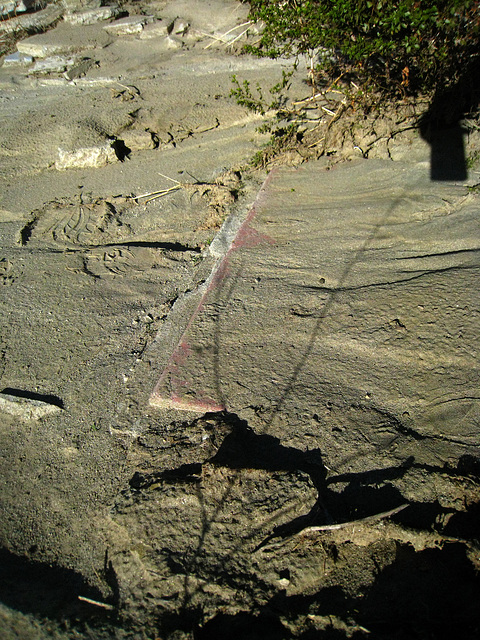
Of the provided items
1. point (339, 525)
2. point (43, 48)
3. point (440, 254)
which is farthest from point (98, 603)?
point (43, 48)

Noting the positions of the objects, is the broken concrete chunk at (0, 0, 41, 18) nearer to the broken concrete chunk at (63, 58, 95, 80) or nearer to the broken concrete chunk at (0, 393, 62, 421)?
the broken concrete chunk at (63, 58, 95, 80)

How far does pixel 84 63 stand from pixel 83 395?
6684 mm

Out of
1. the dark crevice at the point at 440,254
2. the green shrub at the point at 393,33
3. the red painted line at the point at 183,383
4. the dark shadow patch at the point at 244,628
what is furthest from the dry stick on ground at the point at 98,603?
the green shrub at the point at 393,33

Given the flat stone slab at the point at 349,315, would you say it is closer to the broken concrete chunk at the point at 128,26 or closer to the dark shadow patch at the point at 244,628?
the dark shadow patch at the point at 244,628

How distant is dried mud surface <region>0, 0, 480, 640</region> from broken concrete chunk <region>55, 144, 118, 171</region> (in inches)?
57.4

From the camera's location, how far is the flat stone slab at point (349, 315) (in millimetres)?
2152

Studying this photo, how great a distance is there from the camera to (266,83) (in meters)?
5.69

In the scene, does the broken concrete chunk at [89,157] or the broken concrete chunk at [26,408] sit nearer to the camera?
the broken concrete chunk at [26,408]

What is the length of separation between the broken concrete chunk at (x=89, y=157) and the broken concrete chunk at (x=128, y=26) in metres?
4.33

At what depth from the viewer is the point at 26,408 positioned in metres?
2.61

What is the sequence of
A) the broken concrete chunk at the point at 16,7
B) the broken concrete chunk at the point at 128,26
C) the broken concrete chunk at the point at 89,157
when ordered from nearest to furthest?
the broken concrete chunk at the point at 89,157 → the broken concrete chunk at the point at 128,26 → the broken concrete chunk at the point at 16,7

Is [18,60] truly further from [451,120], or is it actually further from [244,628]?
[244,628]

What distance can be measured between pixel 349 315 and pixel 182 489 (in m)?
1.30

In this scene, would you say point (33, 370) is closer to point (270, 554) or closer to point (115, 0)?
point (270, 554)
